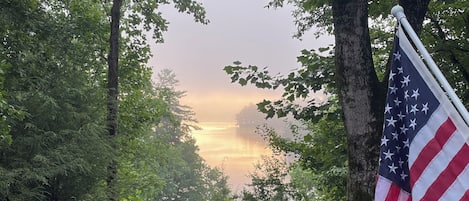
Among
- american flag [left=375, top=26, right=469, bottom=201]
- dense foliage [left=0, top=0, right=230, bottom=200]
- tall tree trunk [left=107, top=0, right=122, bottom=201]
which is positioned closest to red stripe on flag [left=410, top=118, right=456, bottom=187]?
american flag [left=375, top=26, right=469, bottom=201]

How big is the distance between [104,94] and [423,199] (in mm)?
6584

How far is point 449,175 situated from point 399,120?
42 cm

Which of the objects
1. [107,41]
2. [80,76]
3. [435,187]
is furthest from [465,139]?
[107,41]

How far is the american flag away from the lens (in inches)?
82.2

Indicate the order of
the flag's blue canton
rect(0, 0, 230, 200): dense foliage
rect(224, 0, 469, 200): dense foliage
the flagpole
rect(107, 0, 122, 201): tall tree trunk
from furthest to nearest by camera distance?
rect(107, 0, 122, 201): tall tree trunk < rect(0, 0, 230, 200): dense foliage < rect(224, 0, 469, 200): dense foliage < the flag's blue canton < the flagpole

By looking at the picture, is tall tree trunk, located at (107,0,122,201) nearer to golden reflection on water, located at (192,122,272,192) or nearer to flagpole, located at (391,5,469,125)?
flagpole, located at (391,5,469,125)

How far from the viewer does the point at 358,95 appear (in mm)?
3389

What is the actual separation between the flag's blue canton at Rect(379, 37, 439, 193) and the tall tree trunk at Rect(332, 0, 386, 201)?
912mm

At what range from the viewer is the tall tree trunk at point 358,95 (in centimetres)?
330

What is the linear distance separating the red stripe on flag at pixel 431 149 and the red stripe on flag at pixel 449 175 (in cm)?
8

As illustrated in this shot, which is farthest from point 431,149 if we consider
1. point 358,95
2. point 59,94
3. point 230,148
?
point 230,148

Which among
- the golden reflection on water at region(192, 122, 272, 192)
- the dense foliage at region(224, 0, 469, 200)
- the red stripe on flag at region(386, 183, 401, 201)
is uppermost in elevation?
the golden reflection on water at region(192, 122, 272, 192)

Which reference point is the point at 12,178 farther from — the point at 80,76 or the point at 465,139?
the point at 465,139

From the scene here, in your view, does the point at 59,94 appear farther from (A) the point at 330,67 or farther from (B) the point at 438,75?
(B) the point at 438,75
